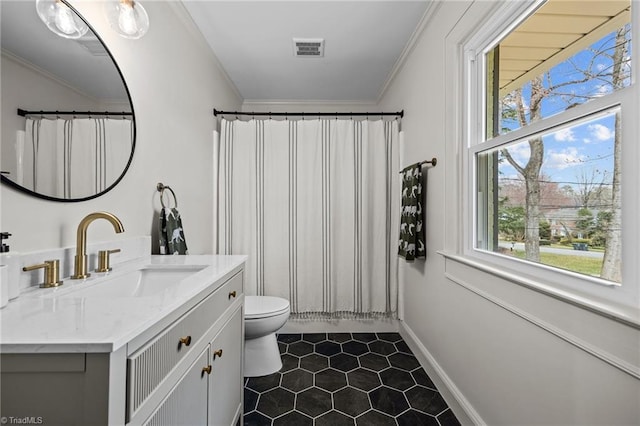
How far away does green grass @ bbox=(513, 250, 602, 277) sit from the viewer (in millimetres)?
891

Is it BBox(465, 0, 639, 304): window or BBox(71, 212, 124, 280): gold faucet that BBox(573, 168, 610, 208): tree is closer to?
BBox(465, 0, 639, 304): window

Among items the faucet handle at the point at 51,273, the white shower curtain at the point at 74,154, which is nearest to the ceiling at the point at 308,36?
the white shower curtain at the point at 74,154

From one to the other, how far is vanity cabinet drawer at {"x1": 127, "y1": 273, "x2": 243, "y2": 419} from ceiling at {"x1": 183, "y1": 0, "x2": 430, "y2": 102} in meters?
1.76

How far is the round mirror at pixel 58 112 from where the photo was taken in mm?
868

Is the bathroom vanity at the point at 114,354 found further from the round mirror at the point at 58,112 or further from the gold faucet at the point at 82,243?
the round mirror at the point at 58,112

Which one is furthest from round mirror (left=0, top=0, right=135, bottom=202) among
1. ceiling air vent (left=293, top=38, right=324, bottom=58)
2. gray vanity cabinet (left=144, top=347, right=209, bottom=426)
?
ceiling air vent (left=293, top=38, right=324, bottom=58)

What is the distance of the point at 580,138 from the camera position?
0.94 m

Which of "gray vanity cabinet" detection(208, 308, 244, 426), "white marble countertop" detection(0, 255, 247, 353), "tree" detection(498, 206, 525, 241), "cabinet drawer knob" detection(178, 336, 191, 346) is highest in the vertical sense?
"tree" detection(498, 206, 525, 241)

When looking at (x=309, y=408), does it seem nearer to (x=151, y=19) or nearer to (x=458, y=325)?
(x=458, y=325)

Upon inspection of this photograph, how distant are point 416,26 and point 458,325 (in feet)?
6.20

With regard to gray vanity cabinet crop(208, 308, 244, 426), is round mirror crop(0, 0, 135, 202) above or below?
above

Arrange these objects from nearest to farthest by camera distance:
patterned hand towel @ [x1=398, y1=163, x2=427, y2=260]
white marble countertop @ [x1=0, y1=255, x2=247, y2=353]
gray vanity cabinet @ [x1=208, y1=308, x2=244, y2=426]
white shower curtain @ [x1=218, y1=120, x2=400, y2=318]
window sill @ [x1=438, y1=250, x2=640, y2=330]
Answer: white marble countertop @ [x1=0, y1=255, x2=247, y2=353] → window sill @ [x1=438, y1=250, x2=640, y2=330] → gray vanity cabinet @ [x1=208, y1=308, x2=244, y2=426] → patterned hand towel @ [x1=398, y1=163, x2=427, y2=260] → white shower curtain @ [x1=218, y1=120, x2=400, y2=318]

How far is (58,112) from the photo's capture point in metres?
1.01

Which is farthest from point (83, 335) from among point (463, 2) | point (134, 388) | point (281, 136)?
point (281, 136)
